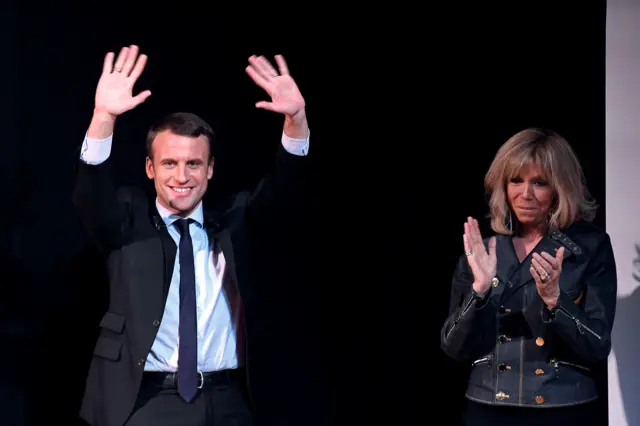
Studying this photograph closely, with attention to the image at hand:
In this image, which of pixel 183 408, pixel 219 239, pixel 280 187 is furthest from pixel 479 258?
pixel 183 408

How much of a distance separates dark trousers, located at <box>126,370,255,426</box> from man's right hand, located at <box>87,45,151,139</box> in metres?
0.86

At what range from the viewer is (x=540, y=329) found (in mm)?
3213

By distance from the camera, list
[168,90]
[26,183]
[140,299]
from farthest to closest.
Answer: [168,90] < [26,183] < [140,299]

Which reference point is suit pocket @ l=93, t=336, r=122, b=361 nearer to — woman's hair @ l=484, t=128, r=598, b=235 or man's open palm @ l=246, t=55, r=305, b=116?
man's open palm @ l=246, t=55, r=305, b=116

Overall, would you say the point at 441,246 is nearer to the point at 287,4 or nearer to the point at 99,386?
the point at 287,4

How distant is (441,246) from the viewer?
13.4 feet

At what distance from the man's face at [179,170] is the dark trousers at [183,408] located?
Result: 0.61m

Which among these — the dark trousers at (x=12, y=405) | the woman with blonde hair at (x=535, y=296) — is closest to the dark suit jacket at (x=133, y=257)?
the dark trousers at (x=12, y=405)

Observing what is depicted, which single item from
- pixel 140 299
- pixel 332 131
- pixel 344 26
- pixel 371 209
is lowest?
pixel 140 299

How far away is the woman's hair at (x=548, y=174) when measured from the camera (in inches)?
130

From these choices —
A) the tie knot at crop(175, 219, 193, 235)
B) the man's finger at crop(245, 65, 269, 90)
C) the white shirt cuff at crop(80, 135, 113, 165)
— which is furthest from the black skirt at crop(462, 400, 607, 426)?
the white shirt cuff at crop(80, 135, 113, 165)

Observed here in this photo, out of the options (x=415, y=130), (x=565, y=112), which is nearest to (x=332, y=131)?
(x=415, y=130)

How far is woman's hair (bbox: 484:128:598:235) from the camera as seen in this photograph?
3305 millimetres

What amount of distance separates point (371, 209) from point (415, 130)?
1.27ft
